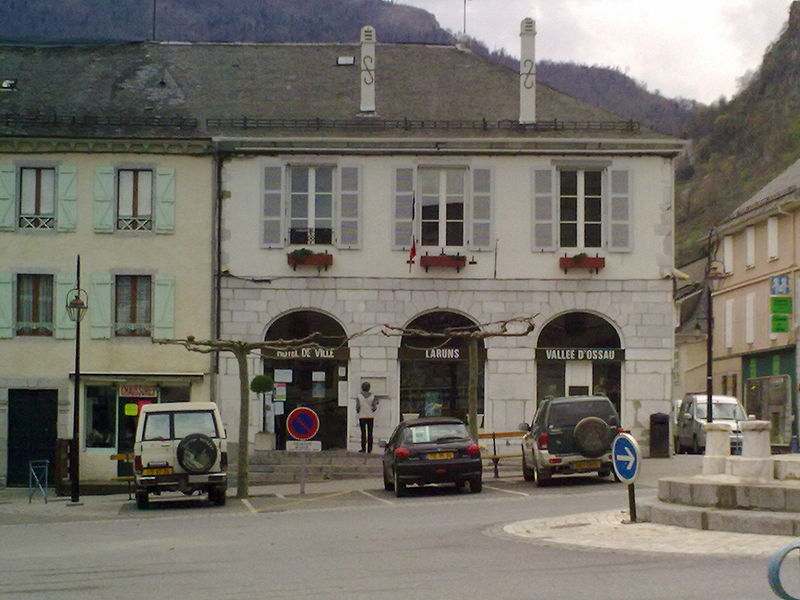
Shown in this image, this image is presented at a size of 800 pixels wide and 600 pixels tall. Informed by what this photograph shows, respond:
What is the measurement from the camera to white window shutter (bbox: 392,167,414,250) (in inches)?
1510

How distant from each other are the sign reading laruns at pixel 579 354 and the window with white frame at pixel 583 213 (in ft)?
8.64

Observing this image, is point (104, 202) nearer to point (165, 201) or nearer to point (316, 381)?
point (165, 201)

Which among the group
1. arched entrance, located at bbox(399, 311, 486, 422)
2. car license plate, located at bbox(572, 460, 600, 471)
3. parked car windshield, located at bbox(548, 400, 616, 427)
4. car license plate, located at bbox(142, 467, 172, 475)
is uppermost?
arched entrance, located at bbox(399, 311, 486, 422)

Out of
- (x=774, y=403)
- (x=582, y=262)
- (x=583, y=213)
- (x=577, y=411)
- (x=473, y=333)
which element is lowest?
(x=774, y=403)

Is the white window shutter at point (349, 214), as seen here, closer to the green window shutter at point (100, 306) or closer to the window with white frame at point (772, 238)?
the green window shutter at point (100, 306)

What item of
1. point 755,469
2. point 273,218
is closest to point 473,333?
point 273,218

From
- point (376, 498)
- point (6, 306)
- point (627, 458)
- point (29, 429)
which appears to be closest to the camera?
point (627, 458)

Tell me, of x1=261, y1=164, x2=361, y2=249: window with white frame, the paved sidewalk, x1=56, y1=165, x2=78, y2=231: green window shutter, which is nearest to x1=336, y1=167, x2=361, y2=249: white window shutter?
x1=261, y1=164, x2=361, y2=249: window with white frame

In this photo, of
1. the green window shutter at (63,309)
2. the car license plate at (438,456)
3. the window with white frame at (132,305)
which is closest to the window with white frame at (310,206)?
the window with white frame at (132,305)

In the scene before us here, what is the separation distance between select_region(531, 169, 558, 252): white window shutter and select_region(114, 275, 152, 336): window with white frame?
1033cm

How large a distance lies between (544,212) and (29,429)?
14.6m

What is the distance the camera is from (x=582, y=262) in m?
37.8

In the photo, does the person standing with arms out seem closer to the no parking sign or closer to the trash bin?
the trash bin

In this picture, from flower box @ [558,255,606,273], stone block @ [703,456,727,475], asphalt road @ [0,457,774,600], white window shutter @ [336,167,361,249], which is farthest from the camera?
white window shutter @ [336,167,361,249]
